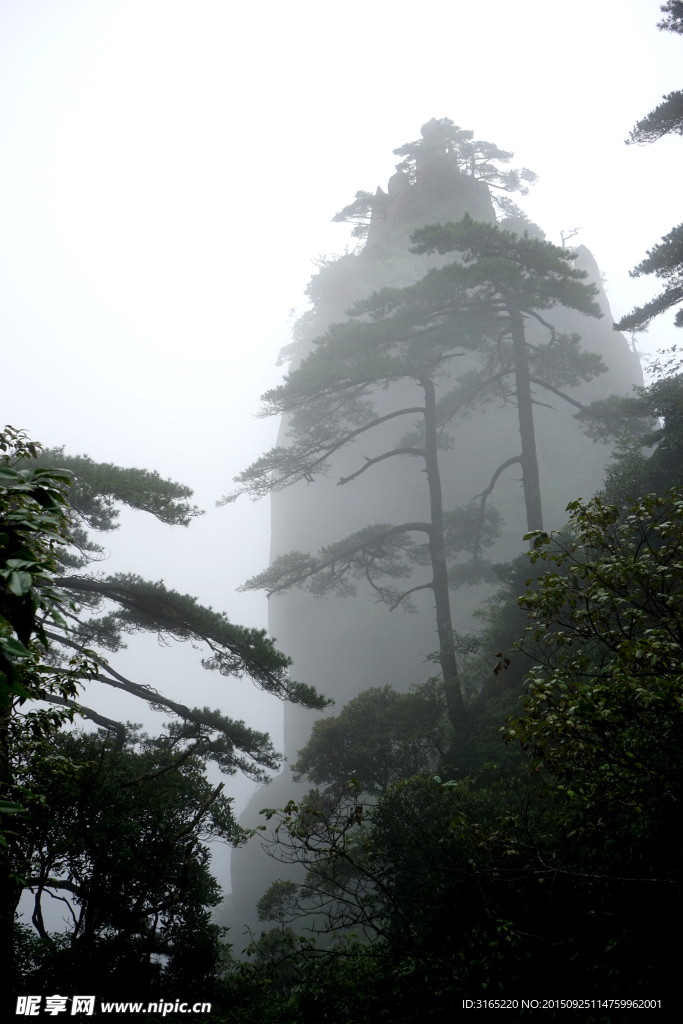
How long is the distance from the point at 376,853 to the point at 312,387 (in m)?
13.0

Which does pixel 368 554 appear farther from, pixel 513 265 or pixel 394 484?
pixel 394 484

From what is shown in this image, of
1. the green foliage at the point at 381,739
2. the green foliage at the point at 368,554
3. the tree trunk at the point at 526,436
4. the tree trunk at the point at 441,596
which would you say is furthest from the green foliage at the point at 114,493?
the tree trunk at the point at 526,436

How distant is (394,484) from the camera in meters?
36.5

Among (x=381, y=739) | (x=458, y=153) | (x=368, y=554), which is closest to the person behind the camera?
(x=381, y=739)

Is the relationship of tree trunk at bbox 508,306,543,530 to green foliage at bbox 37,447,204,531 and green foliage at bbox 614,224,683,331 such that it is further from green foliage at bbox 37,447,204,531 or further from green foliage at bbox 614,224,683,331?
green foliage at bbox 37,447,204,531

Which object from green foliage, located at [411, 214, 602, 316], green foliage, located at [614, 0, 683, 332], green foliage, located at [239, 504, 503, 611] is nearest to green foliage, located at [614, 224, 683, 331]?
green foliage, located at [614, 0, 683, 332]

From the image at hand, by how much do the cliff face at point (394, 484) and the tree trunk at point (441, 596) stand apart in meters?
12.4

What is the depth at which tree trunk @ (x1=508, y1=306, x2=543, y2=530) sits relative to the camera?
15.6 meters

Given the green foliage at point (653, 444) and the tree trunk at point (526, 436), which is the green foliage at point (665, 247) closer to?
the green foliage at point (653, 444)

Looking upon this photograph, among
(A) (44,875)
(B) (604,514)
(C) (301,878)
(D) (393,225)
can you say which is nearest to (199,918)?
(A) (44,875)

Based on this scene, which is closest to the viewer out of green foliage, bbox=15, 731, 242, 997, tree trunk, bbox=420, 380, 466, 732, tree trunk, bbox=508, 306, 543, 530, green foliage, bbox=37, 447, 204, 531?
green foliage, bbox=15, 731, 242, 997

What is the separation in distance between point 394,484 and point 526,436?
66.5ft

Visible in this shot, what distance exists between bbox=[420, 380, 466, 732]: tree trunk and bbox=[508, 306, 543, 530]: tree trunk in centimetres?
253

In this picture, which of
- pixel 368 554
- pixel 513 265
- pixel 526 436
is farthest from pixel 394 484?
pixel 513 265
